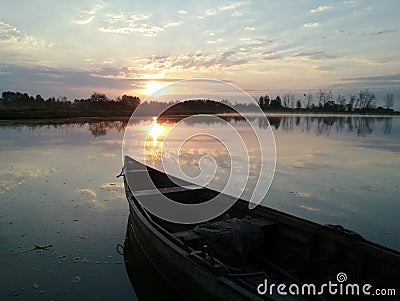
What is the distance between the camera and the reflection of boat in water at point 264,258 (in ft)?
11.0

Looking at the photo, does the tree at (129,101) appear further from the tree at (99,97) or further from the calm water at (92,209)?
the calm water at (92,209)

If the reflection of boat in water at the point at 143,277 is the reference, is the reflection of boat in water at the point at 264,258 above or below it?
above

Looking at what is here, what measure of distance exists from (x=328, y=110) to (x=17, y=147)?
317 ft

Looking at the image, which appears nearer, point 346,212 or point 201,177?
point 346,212

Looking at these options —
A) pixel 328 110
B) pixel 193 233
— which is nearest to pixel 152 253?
pixel 193 233

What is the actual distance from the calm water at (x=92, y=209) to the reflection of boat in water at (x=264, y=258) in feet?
3.08

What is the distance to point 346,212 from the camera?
23.3 feet

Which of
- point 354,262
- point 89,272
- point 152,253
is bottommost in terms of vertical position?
point 89,272

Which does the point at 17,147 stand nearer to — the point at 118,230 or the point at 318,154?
the point at 118,230

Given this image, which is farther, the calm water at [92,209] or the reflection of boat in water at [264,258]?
the calm water at [92,209]

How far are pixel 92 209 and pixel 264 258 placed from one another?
4286mm

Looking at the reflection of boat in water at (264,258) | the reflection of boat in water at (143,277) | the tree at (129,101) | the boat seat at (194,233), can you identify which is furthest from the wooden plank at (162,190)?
the tree at (129,101)

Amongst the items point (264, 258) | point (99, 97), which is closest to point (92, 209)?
point (264, 258)

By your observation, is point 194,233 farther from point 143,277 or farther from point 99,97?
point 99,97
